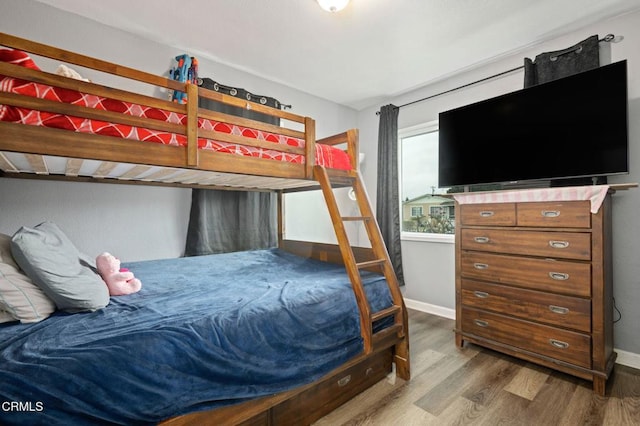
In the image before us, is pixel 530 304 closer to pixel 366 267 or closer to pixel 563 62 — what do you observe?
pixel 366 267

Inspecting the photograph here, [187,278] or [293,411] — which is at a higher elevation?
[187,278]

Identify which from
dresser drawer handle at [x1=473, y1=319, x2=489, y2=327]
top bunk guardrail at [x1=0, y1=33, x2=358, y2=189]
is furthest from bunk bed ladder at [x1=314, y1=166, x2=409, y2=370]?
dresser drawer handle at [x1=473, y1=319, x2=489, y2=327]

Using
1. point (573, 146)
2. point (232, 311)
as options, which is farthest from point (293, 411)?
point (573, 146)

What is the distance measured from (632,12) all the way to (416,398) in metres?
3.08

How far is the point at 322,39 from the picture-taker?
2.43 meters

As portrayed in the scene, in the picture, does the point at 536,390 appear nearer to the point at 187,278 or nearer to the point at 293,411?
the point at 293,411

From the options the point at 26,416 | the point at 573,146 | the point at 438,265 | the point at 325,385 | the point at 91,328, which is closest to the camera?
the point at 26,416

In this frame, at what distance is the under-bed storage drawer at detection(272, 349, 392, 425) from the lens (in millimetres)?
1428

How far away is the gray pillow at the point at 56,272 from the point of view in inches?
45.1

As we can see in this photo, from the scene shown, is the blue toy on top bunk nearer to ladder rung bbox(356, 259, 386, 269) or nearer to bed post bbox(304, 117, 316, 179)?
bed post bbox(304, 117, 316, 179)

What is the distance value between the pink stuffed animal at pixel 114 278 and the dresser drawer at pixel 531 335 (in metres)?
2.40

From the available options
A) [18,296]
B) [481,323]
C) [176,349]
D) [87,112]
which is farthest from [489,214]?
[18,296]

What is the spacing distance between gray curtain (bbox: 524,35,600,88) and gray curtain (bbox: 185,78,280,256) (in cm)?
238

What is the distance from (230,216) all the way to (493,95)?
283 cm
